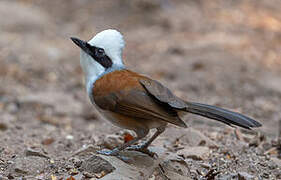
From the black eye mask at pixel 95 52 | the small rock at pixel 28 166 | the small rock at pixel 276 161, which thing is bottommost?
the small rock at pixel 28 166

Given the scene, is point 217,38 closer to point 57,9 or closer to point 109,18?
point 109,18

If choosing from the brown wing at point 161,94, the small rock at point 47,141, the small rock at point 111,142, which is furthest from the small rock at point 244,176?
the small rock at point 47,141

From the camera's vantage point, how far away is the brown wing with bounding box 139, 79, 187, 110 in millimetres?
4066

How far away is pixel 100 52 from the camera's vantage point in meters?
4.51

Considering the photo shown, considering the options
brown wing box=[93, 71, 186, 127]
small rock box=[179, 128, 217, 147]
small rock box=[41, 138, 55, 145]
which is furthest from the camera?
small rock box=[41, 138, 55, 145]

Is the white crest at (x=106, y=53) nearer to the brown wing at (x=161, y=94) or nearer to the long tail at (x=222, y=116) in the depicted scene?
the brown wing at (x=161, y=94)

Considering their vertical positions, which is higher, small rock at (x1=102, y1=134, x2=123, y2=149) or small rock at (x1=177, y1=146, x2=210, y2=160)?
small rock at (x1=177, y1=146, x2=210, y2=160)

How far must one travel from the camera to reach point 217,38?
10.4m

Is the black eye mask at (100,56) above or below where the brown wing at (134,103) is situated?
above

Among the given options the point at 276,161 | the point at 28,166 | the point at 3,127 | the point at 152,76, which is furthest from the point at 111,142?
the point at 152,76

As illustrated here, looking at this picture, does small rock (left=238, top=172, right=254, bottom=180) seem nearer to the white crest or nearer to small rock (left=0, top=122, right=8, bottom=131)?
the white crest

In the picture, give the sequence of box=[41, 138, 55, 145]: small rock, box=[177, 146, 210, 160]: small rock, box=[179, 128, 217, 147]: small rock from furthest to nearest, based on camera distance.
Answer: box=[41, 138, 55, 145]: small rock < box=[179, 128, 217, 147]: small rock < box=[177, 146, 210, 160]: small rock

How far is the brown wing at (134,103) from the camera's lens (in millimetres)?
4051

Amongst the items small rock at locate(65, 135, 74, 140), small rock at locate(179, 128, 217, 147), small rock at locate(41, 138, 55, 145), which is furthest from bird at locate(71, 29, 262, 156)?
small rock at locate(65, 135, 74, 140)
